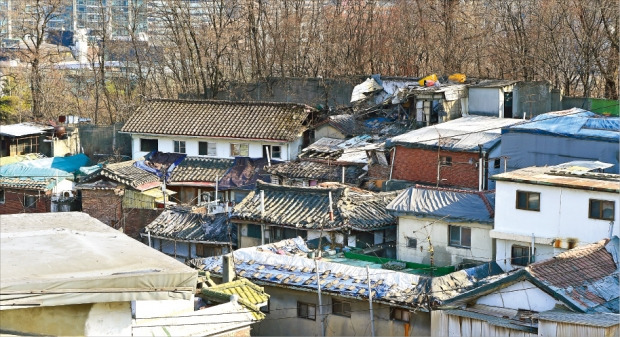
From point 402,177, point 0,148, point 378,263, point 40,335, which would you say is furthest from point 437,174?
point 40,335

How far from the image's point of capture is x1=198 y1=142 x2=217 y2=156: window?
28.1 metres

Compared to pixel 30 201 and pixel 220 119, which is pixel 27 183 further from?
pixel 220 119

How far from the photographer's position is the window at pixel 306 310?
17312mm

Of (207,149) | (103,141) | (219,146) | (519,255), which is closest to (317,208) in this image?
(519,255)

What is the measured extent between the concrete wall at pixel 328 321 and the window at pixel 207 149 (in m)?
11.0

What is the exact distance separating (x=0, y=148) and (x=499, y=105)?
48.7 feet

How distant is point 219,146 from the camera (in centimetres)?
2802

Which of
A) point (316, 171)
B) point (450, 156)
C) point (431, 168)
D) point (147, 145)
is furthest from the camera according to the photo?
point (147, 145)

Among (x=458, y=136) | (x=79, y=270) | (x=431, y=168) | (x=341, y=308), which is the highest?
(x=458, y=136)

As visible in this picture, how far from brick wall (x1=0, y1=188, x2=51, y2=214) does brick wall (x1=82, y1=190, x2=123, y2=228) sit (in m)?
1.55

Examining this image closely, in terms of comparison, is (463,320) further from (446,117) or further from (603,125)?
(446,117)

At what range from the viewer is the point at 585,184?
55.0ft

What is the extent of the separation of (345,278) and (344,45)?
16.8 metres

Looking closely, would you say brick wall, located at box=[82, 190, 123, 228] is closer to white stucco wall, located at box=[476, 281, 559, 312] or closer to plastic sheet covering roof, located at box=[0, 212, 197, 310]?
white stucco wall, located at box=[476, 281, 559, 312]
